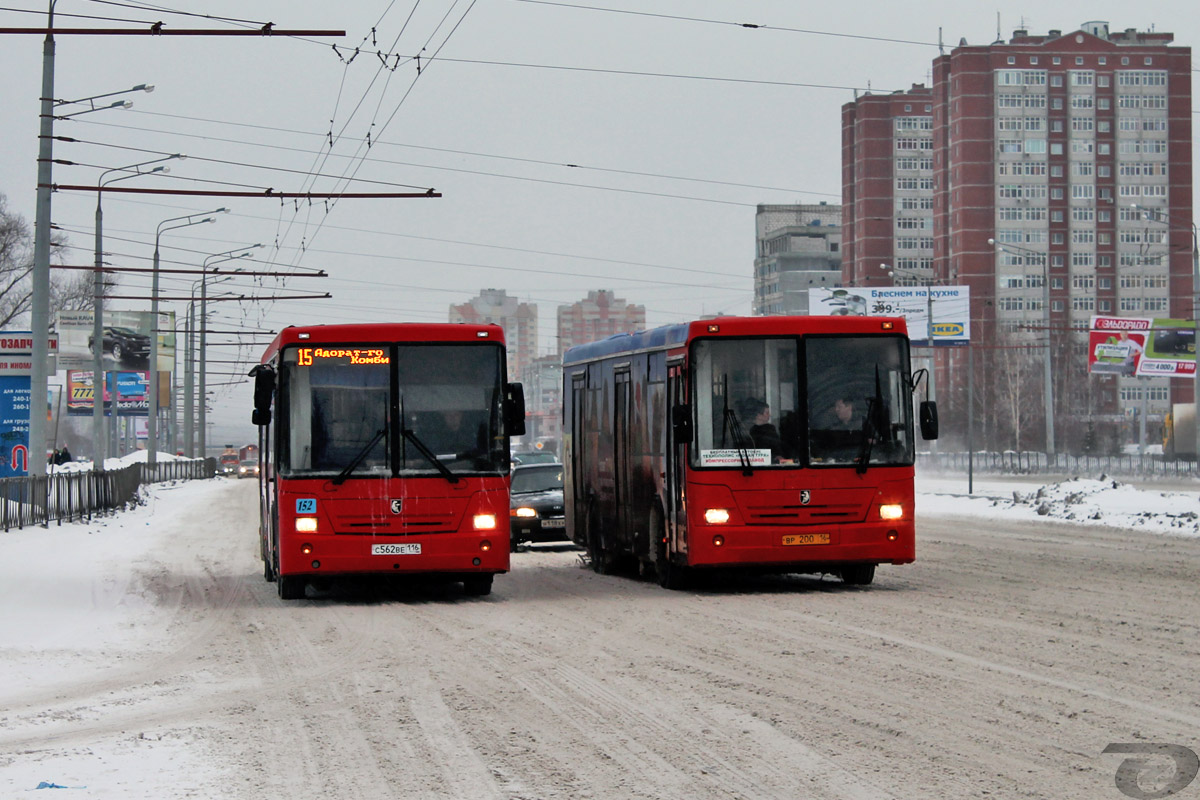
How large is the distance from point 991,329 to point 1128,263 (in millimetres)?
17802

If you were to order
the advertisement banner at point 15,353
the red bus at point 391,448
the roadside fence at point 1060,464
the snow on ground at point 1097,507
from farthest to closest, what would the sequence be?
the roadside fence at point 1060,464 < the advertisement banner at point 15,353 < the snow on ground at point 1097,507 < the red bus at point 391,448

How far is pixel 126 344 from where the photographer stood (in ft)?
212

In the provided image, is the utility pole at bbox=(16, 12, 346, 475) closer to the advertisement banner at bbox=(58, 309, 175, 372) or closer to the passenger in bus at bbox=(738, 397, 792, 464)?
the passenger in bus at bbox=(738, 397, 792, 464)


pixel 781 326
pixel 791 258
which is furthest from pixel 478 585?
pixel 791 258

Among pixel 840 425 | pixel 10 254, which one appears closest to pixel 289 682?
pixel 840 425

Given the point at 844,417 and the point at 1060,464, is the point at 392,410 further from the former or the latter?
the point at 1060,464

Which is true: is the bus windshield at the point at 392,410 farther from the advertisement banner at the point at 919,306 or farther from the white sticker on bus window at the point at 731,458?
the advertisement banner at the point at 919,306

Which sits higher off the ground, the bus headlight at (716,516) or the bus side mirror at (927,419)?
the bus side mirror at (927,419)

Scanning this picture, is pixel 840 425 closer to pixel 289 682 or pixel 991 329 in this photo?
pixel 289 682

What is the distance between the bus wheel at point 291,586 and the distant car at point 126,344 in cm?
4796

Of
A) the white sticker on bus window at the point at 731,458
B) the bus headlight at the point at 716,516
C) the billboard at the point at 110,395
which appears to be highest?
the billboard at the point at 110,395

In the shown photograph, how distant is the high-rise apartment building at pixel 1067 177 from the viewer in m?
142

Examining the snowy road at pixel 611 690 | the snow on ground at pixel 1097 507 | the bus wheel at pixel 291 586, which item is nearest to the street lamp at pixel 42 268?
the snowy road at pixel 611 690

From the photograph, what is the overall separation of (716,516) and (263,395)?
4.95 metres
